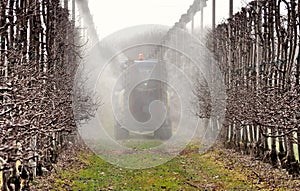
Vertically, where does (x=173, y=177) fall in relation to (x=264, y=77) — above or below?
below

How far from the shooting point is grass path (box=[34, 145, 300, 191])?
11.5 m

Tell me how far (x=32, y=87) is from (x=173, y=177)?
17.3 ft

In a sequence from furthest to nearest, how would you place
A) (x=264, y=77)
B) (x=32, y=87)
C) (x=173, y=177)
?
(x=173, y=177) < (x=264, y=77) < (x=32, y=87)

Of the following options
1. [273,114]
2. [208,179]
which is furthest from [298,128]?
[208,179]

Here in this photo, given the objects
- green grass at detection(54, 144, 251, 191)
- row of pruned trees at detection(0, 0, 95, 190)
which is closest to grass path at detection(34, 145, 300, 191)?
green grass at detection(54, 144, 251, 191)

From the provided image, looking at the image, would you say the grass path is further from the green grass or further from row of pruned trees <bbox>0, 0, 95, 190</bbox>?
row of pruned trees <bbox>0, 0, 95, 190</bbox>

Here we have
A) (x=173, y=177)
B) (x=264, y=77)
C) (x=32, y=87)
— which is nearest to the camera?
(x=32, y=87)

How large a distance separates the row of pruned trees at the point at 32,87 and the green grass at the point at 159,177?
0.82 m

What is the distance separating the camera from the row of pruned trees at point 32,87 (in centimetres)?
623

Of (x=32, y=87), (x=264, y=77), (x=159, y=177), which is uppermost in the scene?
(x=264, y=77)

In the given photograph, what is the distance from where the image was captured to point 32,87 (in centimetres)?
912

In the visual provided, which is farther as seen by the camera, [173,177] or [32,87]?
[173,177]

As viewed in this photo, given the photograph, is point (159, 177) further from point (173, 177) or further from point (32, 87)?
point (32, 87)

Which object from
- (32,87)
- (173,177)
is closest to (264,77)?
Result: (173,177)
